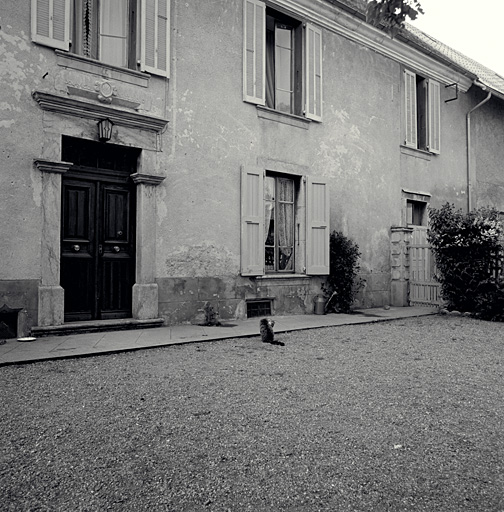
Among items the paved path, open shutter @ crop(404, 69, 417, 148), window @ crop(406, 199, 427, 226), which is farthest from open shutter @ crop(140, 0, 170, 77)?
window @ crop(406, 199, 427, 226)

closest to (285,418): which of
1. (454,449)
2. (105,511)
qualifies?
(454,449)

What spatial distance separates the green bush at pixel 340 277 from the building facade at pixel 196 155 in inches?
12.5

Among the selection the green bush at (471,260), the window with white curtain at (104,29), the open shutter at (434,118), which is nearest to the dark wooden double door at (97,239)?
the window with white curtain at (104,29)

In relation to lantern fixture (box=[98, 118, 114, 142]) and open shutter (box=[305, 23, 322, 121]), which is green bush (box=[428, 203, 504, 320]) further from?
lantern fixture (box=[98, 118, 114, 142])

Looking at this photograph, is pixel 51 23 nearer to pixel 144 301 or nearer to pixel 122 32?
pixel 122 32

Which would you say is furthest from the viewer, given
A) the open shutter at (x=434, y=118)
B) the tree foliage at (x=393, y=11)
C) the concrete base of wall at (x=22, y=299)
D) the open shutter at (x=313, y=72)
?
the open shutter at (x=434, y=118)


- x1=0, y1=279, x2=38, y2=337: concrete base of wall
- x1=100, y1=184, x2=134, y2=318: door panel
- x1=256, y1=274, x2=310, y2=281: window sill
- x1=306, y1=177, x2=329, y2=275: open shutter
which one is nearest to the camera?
x1=0, y1=279, x2=38, y2=337: concrete base of wall

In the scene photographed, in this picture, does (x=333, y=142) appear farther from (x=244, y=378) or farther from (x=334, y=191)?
(x=244, y=378)

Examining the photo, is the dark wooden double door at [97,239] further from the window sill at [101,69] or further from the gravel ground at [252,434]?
the gravel ground at [252,434]

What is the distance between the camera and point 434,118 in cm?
1106

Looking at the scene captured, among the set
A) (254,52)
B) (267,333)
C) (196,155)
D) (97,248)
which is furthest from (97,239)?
(254,52)

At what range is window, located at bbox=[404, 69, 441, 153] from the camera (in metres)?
10.6

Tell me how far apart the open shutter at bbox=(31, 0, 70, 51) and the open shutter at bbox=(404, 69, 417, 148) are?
7446 mm

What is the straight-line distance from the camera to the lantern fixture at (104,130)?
19.8 ft
